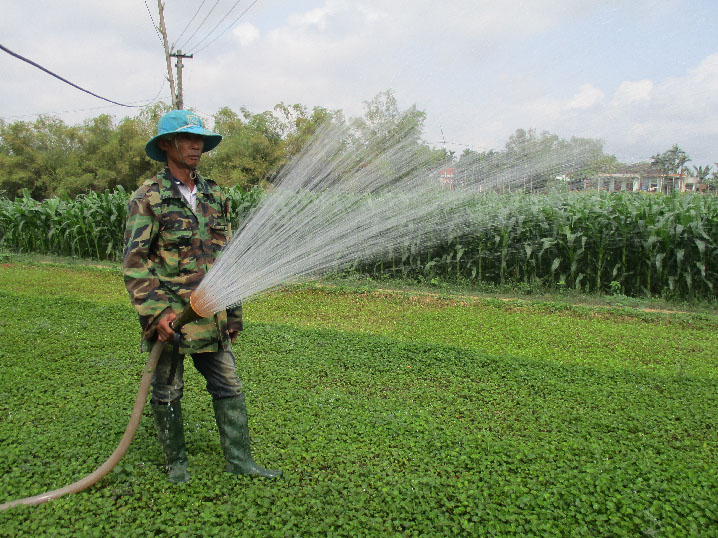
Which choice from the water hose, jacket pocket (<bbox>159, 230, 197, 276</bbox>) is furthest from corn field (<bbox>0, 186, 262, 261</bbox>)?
the water hose

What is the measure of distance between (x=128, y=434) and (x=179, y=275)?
1.02 metres

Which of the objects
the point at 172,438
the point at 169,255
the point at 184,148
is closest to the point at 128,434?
the point at 172,438

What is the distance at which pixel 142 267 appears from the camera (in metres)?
2.97

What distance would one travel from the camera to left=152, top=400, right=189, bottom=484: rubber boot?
3.23 m

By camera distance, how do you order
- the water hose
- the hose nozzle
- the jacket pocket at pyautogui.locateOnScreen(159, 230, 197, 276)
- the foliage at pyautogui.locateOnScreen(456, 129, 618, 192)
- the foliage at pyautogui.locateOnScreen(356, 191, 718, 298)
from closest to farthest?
1. the hose nozzle
2. the water hose
3. the jacket pocket at pyautogui.locateOnScreen(159, 230, 197, 276)
4. the foliage at pyautogui.locateOnScreen(456, 129, 618, 192)
5. the foliage at pyautogui.locateOnScreen(356, 191, 718, 298)

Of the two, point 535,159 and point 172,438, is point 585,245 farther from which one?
point 172,438

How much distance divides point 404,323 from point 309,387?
3.03 meters

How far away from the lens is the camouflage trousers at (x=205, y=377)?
3.21 m

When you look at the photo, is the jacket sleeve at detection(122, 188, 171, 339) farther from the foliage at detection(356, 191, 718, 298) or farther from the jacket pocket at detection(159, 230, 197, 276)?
the foliage at detection(356, 191, 718, 298)

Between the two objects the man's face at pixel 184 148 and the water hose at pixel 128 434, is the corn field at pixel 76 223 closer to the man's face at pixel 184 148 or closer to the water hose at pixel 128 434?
the man's face at pixel 184 148

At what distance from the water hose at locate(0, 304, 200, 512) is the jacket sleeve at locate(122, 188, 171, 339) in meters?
0.14

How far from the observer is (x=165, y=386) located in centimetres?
323

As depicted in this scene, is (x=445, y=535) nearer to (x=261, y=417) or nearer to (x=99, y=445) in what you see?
(x=261, y=417)

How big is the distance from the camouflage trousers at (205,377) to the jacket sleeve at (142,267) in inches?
12.9
